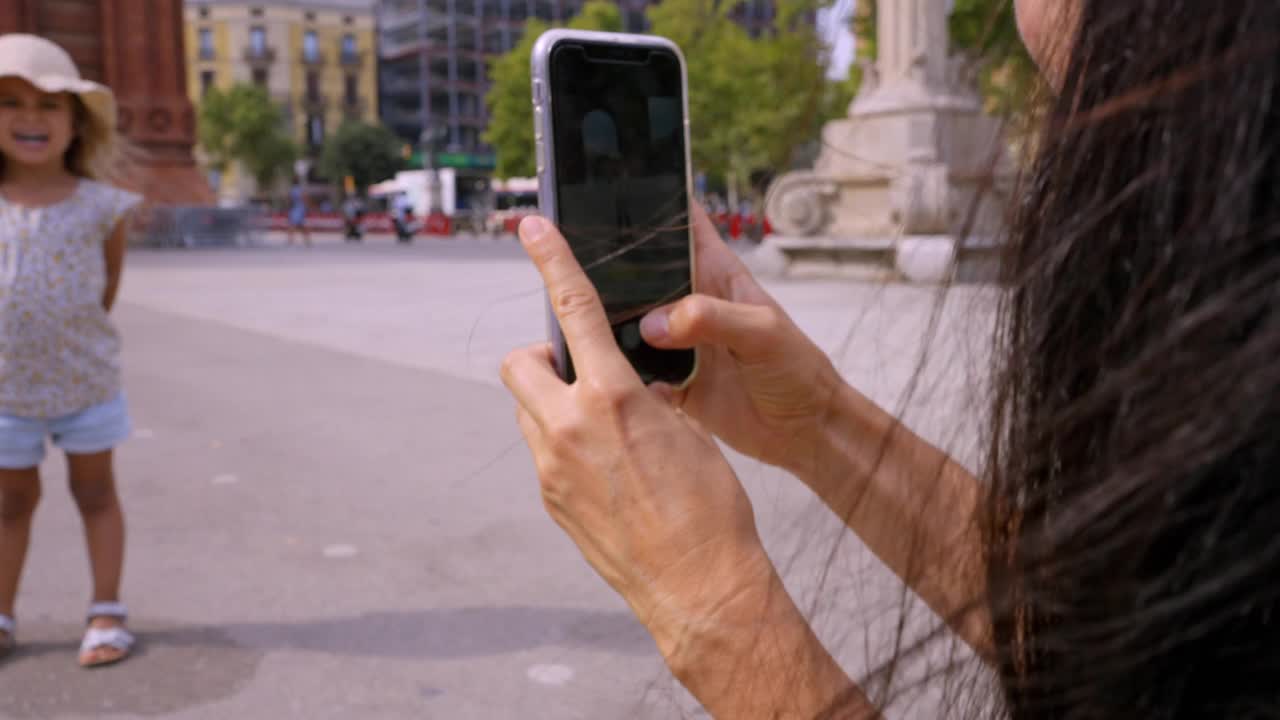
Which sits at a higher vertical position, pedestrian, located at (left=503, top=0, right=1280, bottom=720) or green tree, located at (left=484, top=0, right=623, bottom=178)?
green tree, located at (left=484, top=0, right=623, bottom=178)

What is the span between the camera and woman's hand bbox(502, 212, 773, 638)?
97cm

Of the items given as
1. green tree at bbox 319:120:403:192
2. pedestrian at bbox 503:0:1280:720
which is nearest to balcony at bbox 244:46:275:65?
green tree at bbox 319:120:403:192

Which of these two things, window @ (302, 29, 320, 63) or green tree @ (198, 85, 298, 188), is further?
window @ (302, 29, 320, 63)

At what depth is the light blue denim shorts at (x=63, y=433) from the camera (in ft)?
9.56

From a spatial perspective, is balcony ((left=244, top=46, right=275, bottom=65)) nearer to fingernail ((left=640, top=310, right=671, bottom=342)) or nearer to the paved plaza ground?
the paved plaza ground

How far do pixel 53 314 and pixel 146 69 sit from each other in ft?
82.8

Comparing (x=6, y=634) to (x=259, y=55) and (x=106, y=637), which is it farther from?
(x=259, y=55)

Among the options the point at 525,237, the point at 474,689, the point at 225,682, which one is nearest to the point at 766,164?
the point at 525,237

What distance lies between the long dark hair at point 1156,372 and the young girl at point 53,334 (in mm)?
2719

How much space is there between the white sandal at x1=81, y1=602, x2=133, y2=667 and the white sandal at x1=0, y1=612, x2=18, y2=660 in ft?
0.58

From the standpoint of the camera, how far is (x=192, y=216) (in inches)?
1006

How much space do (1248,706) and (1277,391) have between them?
18cm

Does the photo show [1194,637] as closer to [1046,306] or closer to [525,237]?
[1046,306]

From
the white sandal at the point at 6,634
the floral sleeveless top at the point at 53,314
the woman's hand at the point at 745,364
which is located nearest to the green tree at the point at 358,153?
the floral sleeveless top at the point at 53,314
